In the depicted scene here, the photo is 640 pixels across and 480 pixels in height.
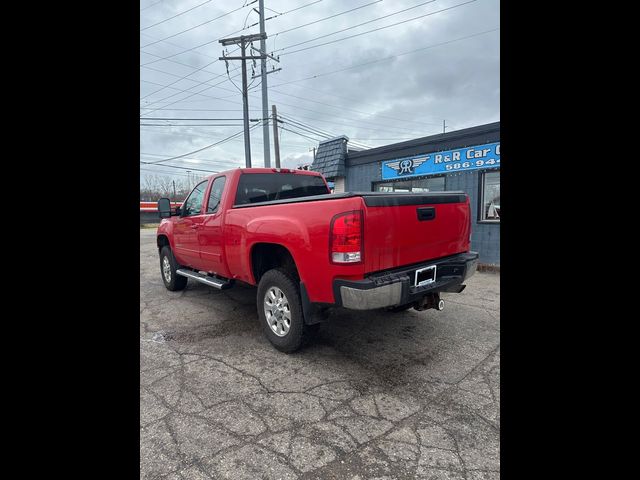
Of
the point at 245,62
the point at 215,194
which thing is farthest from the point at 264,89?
the point at 215,194

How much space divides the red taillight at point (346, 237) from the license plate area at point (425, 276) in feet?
2.31

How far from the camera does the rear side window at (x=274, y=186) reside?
15.2 ft

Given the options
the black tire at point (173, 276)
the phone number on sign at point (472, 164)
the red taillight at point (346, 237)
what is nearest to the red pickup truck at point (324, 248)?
the red taillight at point (346, 237)

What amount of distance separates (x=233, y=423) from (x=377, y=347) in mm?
1822

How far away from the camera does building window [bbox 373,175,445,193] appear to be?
9070mm

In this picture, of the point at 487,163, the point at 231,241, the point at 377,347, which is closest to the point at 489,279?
the point at 487,163

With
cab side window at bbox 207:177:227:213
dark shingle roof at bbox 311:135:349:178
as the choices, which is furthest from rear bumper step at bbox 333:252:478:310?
dark shingle roof at bbox 311:135:349:178

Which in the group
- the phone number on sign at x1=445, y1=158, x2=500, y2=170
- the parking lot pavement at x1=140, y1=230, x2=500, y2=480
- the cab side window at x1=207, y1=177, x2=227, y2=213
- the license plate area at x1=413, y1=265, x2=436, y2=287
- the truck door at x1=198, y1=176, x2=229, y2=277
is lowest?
the parking lot pavement at x1=140, y1=230, x2=500, y2=480

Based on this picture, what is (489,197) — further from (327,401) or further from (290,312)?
(327,401)

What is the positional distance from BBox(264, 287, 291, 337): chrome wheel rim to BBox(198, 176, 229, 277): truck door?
3.21ft

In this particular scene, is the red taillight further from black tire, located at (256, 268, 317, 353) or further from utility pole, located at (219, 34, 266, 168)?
utility pole, located at (219, 34, 266, 168)

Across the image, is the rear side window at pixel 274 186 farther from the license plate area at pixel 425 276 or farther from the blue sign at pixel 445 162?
the blue sign at pixel 445 162
